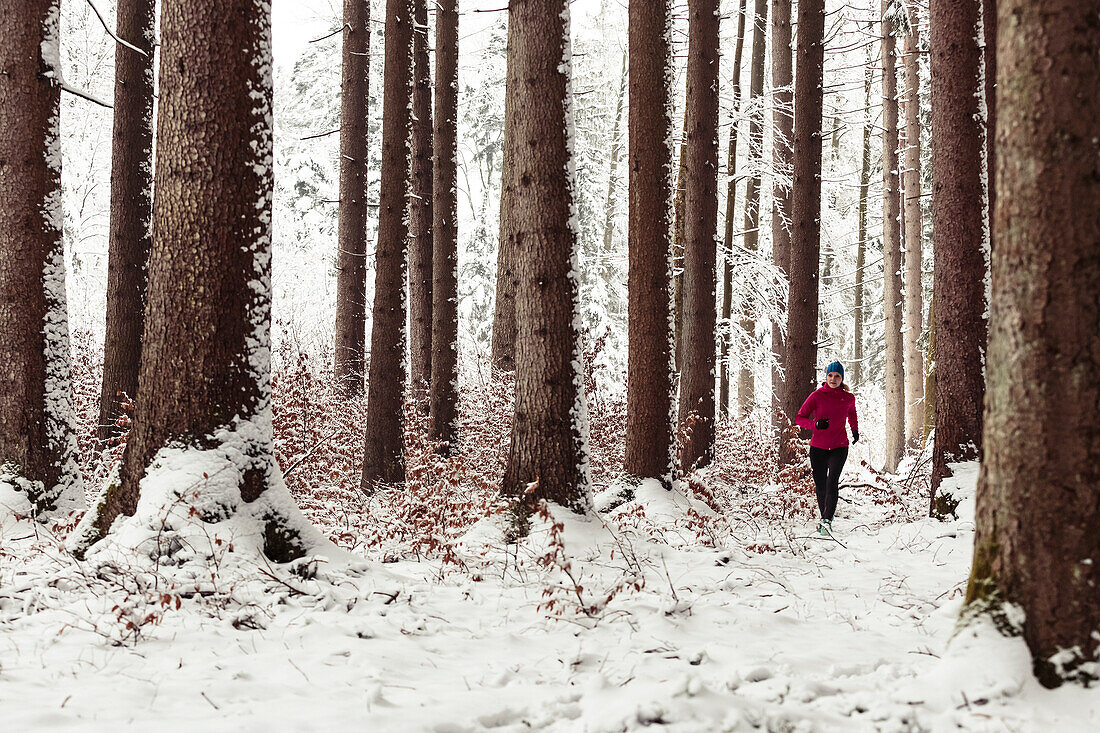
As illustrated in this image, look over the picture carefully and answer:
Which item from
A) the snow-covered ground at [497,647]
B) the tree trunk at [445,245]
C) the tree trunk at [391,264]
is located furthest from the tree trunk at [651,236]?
the tree trunk at [445,245]

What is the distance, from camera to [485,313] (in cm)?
2709

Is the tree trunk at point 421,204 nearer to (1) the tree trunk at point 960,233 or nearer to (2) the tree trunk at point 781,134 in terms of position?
(2) the tree trunk at point 781,134

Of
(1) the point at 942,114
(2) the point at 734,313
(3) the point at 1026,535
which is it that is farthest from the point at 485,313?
(3) the point at 1026,535

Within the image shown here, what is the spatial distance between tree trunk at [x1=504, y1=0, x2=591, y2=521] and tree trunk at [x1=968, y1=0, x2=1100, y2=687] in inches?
147

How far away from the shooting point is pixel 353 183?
1348 centimetres

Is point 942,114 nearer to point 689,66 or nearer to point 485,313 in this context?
point 689,66

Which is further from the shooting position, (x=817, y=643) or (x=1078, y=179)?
(x=817, y=643)

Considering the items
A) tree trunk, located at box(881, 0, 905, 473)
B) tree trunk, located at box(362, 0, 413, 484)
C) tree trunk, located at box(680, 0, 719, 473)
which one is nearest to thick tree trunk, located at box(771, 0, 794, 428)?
tree trunk, located at box(680, 0, 719, 473)

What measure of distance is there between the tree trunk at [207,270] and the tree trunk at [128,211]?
173 inches

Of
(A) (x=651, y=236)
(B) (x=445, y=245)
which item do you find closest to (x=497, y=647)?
(A) (x=651, y=236)

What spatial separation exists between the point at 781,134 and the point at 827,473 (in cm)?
853

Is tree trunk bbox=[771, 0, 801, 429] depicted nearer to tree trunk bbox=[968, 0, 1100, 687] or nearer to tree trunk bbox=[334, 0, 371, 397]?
tree trunk bbox=[334, 0, 371, 397]

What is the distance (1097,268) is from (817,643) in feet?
7.88

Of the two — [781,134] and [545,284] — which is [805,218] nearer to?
[781,134]
